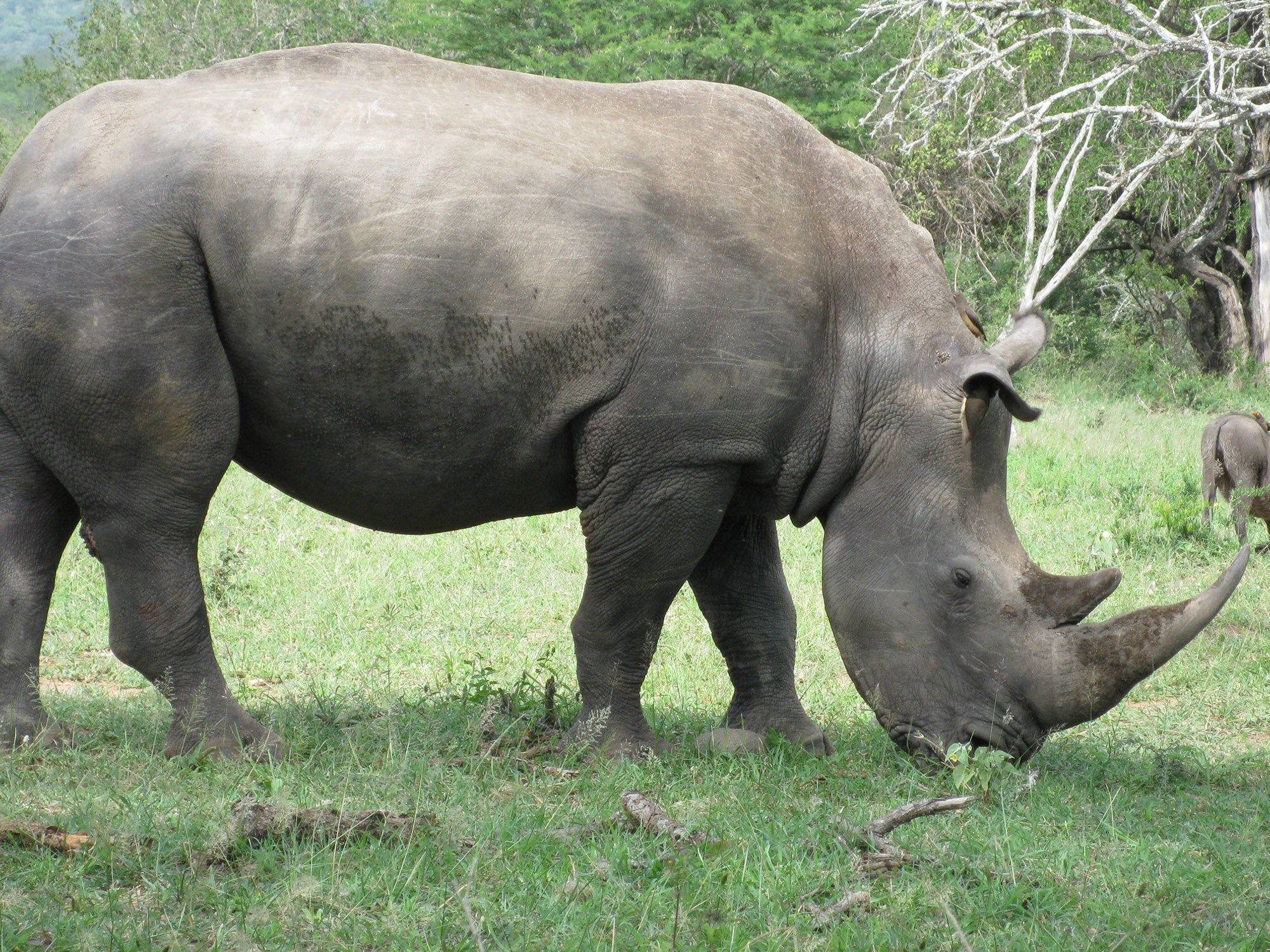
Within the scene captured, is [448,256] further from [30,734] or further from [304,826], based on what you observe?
[30,734]

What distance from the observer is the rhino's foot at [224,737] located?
14.1 feet

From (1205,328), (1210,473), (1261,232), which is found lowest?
(1205,328)

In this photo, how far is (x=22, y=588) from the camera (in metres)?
4.42

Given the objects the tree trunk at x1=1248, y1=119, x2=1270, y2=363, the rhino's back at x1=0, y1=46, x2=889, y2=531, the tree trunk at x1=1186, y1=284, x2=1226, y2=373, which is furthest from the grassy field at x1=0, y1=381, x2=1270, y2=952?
the tree trunk at x1=1186, y1=284, x2=1226, y2=373

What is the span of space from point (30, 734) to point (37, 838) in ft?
4.14

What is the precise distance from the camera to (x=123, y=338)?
407cm

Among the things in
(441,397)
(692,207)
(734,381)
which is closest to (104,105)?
(441,397)

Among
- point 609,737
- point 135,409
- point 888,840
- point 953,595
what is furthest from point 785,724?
point 135,409

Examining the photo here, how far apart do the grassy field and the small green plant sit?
0.25 ft

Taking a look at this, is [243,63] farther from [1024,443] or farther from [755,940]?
[1024,443]

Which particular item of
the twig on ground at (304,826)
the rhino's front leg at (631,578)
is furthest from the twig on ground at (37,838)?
the rhino's front leg at (631,578)

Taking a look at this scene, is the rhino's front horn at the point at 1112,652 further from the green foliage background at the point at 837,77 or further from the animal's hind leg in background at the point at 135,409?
the green foliage background at the point at 837,77

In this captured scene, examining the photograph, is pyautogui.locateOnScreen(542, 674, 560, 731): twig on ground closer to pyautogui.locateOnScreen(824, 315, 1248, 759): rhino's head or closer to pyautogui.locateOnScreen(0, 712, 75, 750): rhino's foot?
pyautogui.locateOnScreen(824, 315, 1248, 759): rhino's head

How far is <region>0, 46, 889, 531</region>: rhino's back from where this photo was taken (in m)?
4.13
